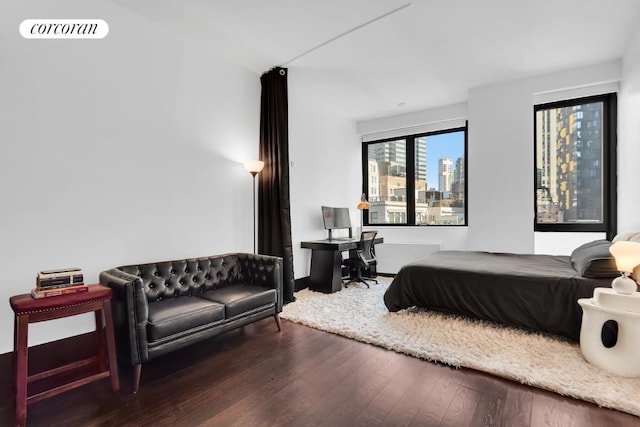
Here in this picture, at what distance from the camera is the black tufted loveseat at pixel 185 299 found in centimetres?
212

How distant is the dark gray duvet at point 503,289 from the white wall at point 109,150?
7.28 ft

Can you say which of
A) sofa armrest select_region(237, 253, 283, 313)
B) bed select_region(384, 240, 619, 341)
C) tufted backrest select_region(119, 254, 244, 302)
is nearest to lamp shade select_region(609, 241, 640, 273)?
bed select_region(384, 240, 619, 341)

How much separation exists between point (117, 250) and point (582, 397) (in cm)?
361

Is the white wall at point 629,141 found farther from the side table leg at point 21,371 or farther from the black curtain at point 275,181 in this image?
the side table leg at point 21,371

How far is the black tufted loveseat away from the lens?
2117 mm

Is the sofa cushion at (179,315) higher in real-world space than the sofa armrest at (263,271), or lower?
lower

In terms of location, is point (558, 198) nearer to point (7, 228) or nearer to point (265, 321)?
point (265, 321)

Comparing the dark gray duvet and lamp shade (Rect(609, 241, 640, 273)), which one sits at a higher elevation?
lamp shade (Rect(609, 241, 640, 273))

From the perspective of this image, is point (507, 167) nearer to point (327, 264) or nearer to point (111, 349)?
point (327, 264)

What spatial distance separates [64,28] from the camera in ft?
8.14

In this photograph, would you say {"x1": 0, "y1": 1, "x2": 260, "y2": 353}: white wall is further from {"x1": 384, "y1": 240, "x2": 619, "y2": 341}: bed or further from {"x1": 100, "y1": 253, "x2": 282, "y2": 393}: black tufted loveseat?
{"x1": 384, "y1": 240, "x2": 619, "y2": 341}: bed

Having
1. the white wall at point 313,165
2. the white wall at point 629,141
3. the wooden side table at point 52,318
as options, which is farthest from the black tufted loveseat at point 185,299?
the white wall at point 629,141

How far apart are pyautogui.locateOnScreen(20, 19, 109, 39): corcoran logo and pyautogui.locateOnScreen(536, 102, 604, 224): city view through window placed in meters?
5.43

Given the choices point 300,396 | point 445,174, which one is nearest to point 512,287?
point 300,396
